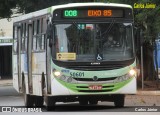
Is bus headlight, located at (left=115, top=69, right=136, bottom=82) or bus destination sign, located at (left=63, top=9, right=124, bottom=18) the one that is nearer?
bus headlight, located at (left=115, top=69, right=136, bottom=82)

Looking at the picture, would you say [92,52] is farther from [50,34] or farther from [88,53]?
[50,34]

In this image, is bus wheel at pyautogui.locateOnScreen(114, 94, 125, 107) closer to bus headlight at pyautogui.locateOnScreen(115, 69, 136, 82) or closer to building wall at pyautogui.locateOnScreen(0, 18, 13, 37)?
bus headlight at pyautogui.locateOnScreen(115, 69, 136, 82)

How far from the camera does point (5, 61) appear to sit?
66.9 meters

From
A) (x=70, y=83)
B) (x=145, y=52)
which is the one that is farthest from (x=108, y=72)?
(x=145, y=52)

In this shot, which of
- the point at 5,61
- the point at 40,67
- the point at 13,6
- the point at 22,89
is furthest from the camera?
the point at 5,61

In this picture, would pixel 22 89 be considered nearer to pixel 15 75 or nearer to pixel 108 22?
pixel 15 75

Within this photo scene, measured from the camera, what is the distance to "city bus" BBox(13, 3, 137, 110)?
60.5ft

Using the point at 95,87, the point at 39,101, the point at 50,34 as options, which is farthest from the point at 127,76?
the point at 39,101

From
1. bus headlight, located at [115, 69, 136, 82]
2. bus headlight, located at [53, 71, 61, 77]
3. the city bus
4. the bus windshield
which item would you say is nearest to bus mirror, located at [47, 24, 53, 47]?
the city bus

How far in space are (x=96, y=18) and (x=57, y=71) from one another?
2160 millimetres

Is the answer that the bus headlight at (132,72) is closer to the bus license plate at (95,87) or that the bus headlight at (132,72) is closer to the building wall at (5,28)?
the bus license plate at (95,87)

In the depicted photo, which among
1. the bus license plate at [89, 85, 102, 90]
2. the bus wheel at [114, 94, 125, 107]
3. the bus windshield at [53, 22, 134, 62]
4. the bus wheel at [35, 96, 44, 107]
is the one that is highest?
the bus windshield at [53, 22, 134, 62]

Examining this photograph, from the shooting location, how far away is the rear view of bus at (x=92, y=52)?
727 inches

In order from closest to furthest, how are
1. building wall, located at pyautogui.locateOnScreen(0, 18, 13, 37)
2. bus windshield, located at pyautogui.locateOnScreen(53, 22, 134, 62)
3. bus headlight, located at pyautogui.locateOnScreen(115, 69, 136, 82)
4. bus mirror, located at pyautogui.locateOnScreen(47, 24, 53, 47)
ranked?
bus mirror, located at pyautogui.locateOnScreen(47, 24, 53, 47)
bus windshield, located at pyautogui.locateOnScreen(53, 22, 134, 62)
bus headlight, located at pyautogui.locateOnScreen(115, 69, 136, 82)
building wall, located at pyautogui.locateOnScreen(0, 18, 13, 37)
